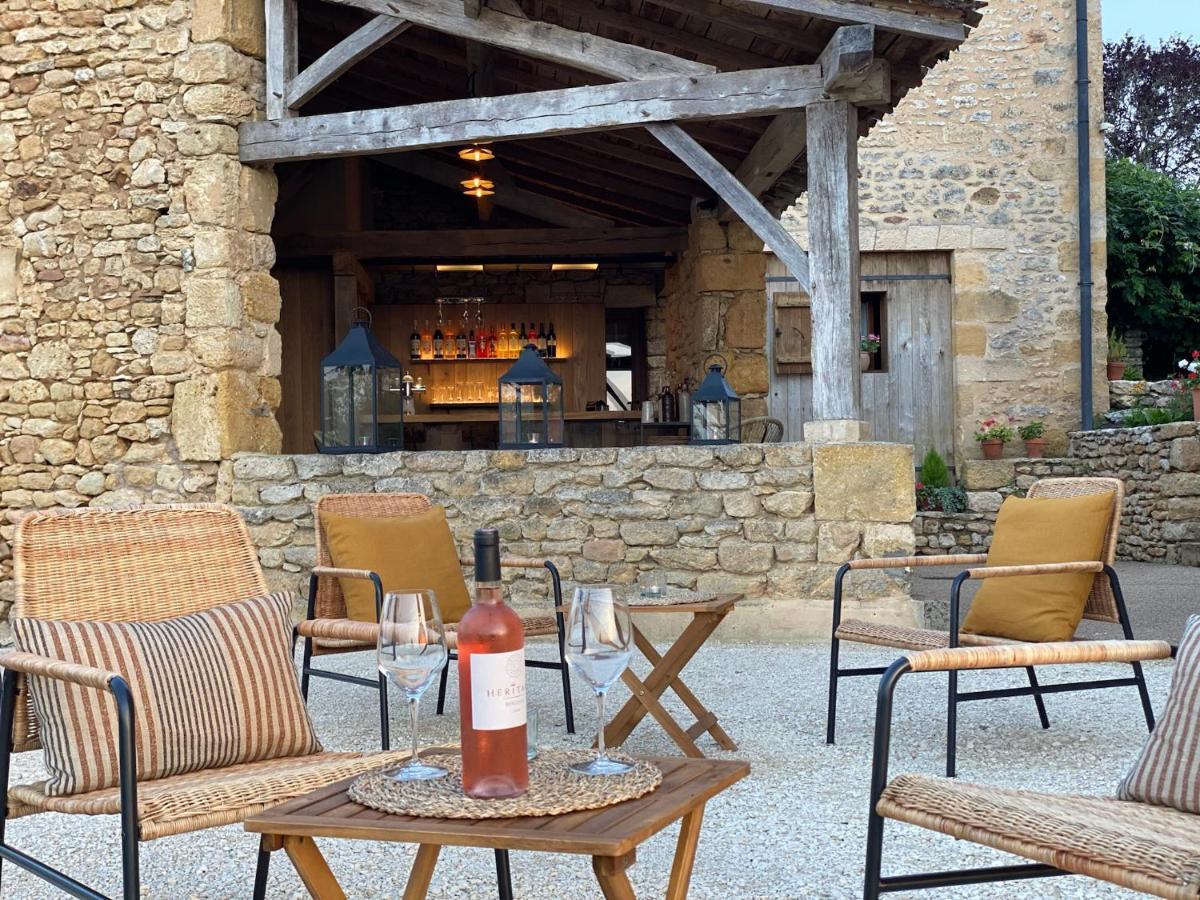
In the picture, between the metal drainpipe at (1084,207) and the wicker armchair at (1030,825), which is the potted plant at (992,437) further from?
the wicker armchair at (1030,825)

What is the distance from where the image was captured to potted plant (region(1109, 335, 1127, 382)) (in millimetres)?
10305

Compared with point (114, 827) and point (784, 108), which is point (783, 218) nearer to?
point (784, 108)

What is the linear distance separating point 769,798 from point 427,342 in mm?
7176

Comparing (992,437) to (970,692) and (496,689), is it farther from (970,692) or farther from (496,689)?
(496,689)

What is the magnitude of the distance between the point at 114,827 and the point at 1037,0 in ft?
32.7

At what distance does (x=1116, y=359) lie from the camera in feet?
34.1

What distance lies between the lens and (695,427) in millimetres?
5855

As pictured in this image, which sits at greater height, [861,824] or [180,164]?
[180,164]

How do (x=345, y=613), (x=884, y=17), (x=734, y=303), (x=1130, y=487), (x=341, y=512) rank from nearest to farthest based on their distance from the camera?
(x=345, y=613), (x=341, y=512), (x=884, y=17), (x=734, y=303), (x=1130, y=487)

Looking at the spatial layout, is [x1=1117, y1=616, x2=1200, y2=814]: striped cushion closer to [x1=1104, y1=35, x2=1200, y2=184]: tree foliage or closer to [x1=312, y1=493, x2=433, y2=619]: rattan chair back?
[x1=312, y1=493, x2=433, y2=619]: rattan chair back

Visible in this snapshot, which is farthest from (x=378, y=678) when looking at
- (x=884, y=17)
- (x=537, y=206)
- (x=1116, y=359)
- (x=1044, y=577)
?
(x=1116, y=359)

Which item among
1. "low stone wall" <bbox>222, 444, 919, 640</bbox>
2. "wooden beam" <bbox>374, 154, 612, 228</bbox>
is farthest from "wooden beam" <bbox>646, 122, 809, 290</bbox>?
"wooden beam" <bbox>374, 154, 612, 228</bbox>

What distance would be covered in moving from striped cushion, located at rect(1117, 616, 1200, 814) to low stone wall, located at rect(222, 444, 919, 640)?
3224mm

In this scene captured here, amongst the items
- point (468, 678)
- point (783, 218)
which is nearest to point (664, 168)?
point (783, 218)
